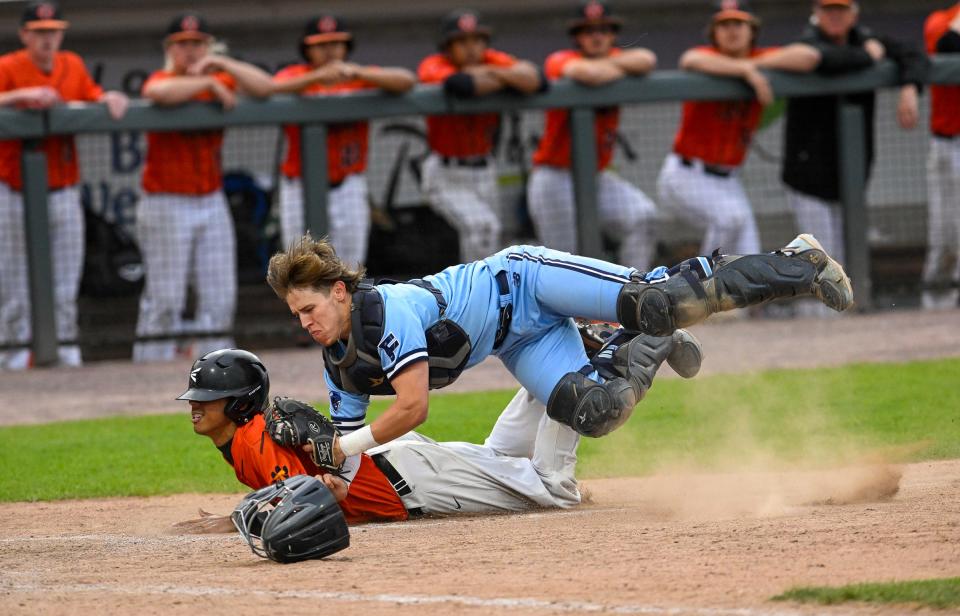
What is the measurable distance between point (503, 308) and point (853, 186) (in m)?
6.54

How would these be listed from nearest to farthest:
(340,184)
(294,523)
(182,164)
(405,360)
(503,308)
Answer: (294,523), (405,360), (503,308), (182,164), (340,184)

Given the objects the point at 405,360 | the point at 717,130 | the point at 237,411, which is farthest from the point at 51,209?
the point at 405,360

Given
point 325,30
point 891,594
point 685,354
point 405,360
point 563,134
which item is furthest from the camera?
point 563,134

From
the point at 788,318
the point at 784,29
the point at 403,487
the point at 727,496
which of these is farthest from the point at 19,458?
the point at 784,29


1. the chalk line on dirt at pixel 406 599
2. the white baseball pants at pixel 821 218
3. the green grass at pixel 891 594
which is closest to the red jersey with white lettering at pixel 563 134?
the white baseball pants at pixel 821 218

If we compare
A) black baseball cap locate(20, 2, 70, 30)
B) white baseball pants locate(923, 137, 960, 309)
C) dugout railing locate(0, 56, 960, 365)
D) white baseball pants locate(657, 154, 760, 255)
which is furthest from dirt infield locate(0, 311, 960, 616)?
white baseball pants locate(923, 137, 960, 309)

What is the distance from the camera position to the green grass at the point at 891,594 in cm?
409

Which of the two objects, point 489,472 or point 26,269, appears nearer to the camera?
point 489,472

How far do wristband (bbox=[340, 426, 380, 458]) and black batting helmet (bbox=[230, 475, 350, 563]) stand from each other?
0.37m

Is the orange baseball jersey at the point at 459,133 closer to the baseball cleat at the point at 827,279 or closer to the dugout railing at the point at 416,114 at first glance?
the dugout railing at the point at 416,114

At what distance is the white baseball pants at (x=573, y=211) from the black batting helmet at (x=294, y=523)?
675 cm

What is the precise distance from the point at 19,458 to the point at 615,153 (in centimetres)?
682

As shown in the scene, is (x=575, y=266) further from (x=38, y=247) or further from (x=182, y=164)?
(x=38, y=247)

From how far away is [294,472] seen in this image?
5.91 m
